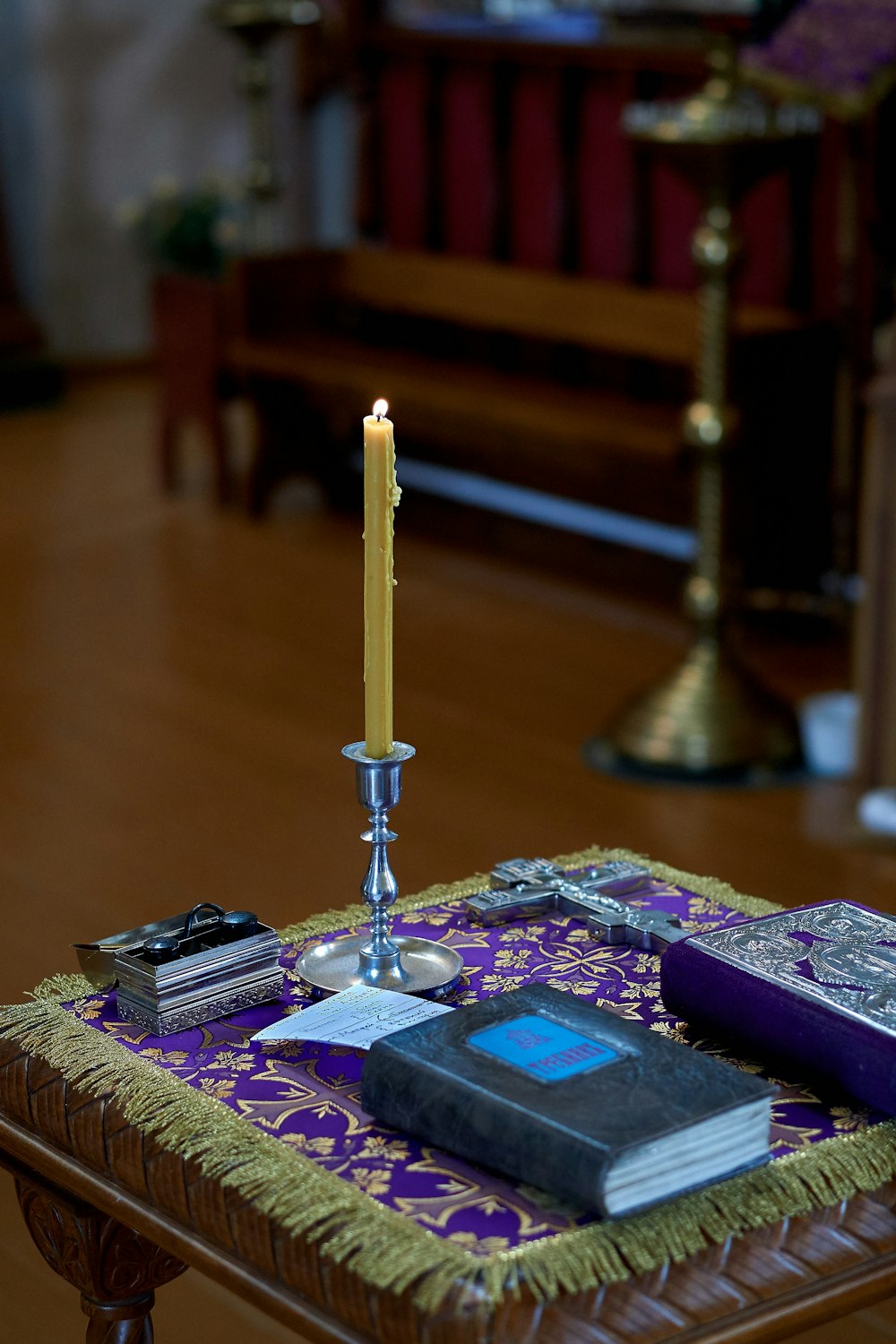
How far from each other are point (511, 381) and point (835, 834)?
219 centimetres

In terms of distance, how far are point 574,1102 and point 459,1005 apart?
264mm

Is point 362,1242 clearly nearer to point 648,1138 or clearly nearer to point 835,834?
point 648,1138

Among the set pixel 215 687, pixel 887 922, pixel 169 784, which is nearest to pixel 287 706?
pixel 215 687

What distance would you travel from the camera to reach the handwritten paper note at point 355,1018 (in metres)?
1.42

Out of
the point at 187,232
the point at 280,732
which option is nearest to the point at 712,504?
the point at 280,732

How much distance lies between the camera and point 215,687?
4188 millimetres

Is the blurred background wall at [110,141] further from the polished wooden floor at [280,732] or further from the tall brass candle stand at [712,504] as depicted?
the tall brass candle stand at [712,504]

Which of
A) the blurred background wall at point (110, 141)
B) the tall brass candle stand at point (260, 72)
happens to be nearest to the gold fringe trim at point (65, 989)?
the tall brass candle stand at point (260, 72)

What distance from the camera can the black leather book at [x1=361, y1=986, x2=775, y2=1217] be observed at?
1194mm

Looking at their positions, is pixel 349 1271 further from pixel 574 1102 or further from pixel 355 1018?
pixel 355 1018

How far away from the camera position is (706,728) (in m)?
3.71

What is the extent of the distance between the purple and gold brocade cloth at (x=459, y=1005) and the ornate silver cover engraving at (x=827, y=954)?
63 millimetres

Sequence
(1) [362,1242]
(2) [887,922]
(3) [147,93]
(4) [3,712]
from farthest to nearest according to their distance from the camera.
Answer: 1. (3) [147,93]
2. (4) [3,712]
3. (2) [887,922]
4. (1) [362,1242]

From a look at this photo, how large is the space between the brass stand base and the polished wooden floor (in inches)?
2.9
